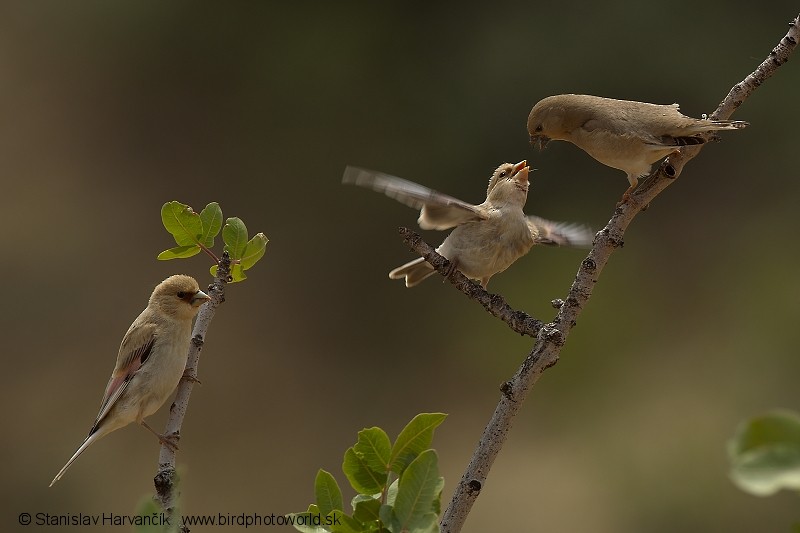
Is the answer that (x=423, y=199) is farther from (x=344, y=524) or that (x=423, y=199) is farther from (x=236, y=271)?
(x=344, y=524)

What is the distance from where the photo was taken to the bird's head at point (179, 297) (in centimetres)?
330

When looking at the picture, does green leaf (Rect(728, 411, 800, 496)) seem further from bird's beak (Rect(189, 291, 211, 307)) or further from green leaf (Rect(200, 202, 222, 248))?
bird's beak (Rect(189, 291, 211, 307))

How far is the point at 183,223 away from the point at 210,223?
61 mm

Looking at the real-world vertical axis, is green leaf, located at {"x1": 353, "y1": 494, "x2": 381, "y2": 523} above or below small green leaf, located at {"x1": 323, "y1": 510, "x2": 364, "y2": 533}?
above

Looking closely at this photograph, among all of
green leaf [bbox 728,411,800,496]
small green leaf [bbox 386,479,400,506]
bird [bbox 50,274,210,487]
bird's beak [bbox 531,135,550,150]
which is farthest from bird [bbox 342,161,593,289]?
green leaf [bbox 728,411,800,496]

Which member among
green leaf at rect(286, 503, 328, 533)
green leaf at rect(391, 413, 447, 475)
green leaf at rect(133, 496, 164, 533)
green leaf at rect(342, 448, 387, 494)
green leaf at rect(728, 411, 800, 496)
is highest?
green leaf at rect(391, 413, 447, 475)

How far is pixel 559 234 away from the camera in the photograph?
3439mm

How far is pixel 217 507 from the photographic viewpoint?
7059 mm

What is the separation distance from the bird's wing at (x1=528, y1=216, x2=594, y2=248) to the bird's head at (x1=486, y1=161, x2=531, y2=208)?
0.11 m

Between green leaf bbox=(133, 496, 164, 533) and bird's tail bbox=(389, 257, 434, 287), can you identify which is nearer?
green leaf bbox=(133, 496, 164, 533)

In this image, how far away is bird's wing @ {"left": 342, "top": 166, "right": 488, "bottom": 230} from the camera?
2.30 m

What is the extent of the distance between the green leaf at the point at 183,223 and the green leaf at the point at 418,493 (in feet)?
2.84

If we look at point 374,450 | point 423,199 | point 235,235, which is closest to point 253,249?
point 235,235

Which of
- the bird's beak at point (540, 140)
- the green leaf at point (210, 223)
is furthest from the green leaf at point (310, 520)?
the bird's beak at point (540, 140)
